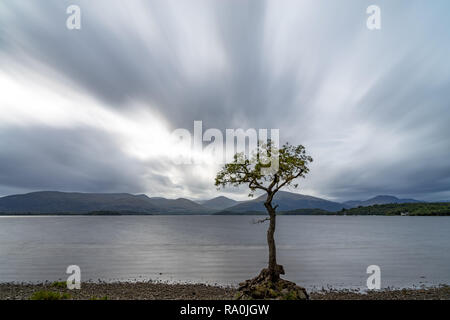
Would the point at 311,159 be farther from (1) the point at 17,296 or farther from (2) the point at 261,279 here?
(1) the point at 17,296

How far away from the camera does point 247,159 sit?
1988cm

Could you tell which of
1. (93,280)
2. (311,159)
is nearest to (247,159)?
(311,159)
